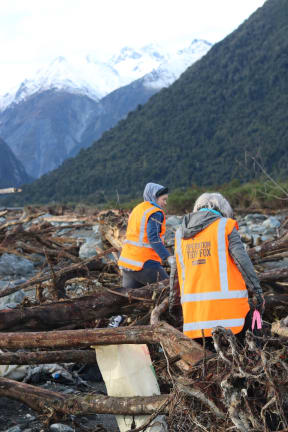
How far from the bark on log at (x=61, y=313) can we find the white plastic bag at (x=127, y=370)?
0.93 meters

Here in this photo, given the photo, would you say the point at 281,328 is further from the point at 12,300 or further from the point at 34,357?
the point at 12,300

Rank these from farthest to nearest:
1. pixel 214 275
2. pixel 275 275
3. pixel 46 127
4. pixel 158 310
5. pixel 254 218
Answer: pixel 46 127, pixel 254 218, pixel 275 275, pixel 158 310, pixel 214 275

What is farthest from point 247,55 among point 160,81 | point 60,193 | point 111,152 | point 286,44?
point 160,81

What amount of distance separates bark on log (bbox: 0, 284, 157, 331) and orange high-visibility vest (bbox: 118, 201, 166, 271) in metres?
0.83

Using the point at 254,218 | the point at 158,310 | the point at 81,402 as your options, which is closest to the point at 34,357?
the point at 81,402

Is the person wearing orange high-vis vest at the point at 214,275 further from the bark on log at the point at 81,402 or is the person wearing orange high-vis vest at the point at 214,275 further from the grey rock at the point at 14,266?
the grey rock at the point at 14,266

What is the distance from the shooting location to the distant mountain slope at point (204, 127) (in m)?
50.5

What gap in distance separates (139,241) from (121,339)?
6.91 feet

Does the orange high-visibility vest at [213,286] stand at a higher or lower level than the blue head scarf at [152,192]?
lower

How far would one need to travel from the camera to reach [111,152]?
5875cm

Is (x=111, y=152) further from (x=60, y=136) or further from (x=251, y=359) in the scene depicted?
(x=60, y=136)

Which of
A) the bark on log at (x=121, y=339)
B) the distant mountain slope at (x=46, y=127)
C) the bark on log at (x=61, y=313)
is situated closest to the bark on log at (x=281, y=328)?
the bark on log at (x=121, y=339)

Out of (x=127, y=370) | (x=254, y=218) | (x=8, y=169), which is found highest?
(x=127, y=370)

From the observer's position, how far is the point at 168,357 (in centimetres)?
Answer: 291
